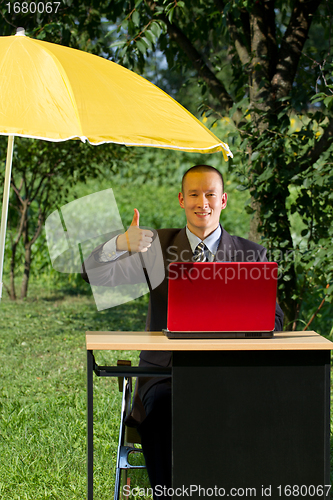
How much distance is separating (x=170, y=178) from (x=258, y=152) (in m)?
9.69

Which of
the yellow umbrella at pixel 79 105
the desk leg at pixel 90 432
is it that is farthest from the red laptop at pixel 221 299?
the yellow umbrella at pixel 79 105

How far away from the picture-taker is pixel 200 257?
291cm

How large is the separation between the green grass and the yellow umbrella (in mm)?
1845

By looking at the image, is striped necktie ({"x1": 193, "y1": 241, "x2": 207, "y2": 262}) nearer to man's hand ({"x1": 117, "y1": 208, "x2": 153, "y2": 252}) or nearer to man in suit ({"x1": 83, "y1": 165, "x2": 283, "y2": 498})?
man in suit ({"x1": 83, "y1": 165, "x2": 283, "y2": 498})

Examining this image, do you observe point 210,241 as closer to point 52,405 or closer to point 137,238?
point 137,238

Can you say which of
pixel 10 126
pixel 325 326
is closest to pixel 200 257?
pixel 10 126

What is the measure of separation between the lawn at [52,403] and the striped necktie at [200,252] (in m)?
1.27

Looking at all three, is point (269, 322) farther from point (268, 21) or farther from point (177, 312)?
point (268, 21)

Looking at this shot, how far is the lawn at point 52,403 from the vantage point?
311cm

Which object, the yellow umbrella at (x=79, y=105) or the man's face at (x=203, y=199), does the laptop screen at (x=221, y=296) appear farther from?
the man's face at (x=203, y=199)

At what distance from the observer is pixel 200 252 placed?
2.92 meters

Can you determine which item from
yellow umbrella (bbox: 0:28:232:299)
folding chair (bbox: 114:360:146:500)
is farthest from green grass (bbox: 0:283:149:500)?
yellow umbrella (bbox: 0:28:232:299)

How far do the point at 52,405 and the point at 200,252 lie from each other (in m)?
1.95

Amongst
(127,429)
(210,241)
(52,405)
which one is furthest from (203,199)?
(52,405)
